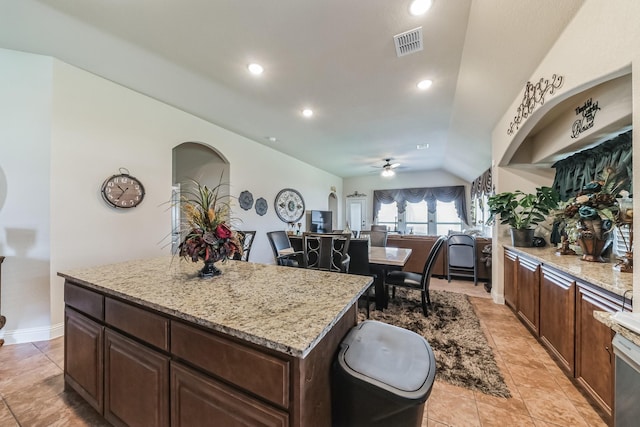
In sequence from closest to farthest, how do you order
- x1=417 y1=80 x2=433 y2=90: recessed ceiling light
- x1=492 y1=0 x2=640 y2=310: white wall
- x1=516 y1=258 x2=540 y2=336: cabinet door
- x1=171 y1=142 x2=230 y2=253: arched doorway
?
1. x1=492 y1=0 x2=640 y2=310: white wall
2. x1=516 y1=258 x2=540 y2=336: cabinet door
3. x1=417 y1=80 x2=433 y2=90: recessed ceiling light
4. x1=171 y1=142 x2=230 y2=253: arched doorway

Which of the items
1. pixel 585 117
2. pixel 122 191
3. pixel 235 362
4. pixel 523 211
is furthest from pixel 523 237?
pixel 122 191

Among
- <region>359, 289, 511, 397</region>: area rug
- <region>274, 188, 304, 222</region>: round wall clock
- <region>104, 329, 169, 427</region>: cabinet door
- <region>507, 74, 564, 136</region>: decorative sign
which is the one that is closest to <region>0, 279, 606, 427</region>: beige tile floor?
<region>359, 289, 511, 397</region>: area rug

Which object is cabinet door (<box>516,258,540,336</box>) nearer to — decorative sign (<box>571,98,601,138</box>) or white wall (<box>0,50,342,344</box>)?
decorative sign (<box>571,98,601,138</box>)

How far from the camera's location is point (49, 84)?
2.48 meters

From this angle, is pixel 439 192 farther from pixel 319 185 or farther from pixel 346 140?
pixel 346 140

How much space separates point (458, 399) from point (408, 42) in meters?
2.88

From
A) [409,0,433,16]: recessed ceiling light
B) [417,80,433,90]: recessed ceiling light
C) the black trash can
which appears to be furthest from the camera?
[417,80,433,90]: recessed ceiling light

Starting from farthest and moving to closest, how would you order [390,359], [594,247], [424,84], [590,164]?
1. [424,84]
2. [590,164]
3. [594,247]
4. [390,359]

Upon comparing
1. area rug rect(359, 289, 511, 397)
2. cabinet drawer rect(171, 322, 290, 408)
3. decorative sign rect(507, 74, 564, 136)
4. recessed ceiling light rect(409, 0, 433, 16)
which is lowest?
area rug rect(359, 289, 511, 397)

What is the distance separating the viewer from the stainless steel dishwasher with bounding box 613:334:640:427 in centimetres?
85

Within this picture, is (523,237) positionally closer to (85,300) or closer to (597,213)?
(597,213)

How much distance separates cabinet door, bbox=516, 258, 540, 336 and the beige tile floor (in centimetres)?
29

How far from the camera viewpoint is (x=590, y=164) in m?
2.39

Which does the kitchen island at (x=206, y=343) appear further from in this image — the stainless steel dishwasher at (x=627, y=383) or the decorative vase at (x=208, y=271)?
the stainless steel dishwasher at (x=627, y=383)
